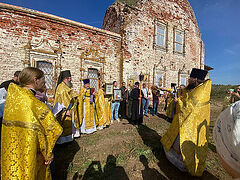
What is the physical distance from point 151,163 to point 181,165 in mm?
719

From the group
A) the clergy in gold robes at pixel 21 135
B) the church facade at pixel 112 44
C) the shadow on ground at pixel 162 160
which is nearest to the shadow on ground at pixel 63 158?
the clergy in gold robes at pixel 21 135

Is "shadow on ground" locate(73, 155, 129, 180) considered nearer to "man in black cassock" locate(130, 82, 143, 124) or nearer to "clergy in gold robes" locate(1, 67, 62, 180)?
"clergy in gold robes" locate(1, 67, 62, 180)

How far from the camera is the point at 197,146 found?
2348 mm

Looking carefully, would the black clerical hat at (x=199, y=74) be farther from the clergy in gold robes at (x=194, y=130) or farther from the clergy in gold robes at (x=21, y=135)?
the clergy in gold robes at (x=21, y=135)

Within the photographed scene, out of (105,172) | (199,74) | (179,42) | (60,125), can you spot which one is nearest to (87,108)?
(105,172)

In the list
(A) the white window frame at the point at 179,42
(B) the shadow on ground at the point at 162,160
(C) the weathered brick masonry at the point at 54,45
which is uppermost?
(A) the white window frame at the point at 179,42

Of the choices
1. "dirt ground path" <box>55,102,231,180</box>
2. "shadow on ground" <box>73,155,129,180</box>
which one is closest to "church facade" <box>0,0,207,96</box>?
"dirt ground path" <box>55,102,231,180</box>

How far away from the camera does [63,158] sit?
3.06 meters

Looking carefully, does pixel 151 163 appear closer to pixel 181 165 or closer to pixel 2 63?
pixel 181 165

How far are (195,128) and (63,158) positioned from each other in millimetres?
3427

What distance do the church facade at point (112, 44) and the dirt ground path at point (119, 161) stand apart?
4145 millimetres

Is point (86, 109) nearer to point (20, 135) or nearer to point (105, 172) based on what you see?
point (105, 172)

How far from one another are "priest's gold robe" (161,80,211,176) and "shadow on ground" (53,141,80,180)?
2682mm

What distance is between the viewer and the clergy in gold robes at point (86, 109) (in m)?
4.65
